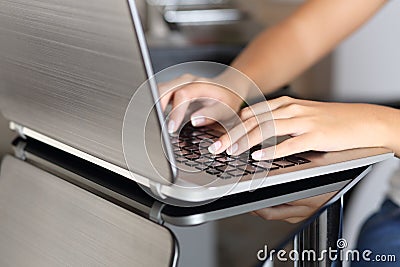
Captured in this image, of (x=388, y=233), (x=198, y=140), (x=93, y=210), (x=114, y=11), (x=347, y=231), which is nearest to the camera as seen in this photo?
(x=114, y=11)

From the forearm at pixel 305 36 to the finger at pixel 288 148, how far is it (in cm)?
46

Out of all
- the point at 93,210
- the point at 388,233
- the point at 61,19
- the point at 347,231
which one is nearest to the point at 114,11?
the point at 61,19

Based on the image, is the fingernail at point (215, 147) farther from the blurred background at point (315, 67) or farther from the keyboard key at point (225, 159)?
the blurred background at point (315, 67)

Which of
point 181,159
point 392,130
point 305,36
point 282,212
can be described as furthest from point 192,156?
point 305,36

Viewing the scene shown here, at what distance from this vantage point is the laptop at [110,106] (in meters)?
0.58

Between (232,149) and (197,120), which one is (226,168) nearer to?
(232,149)

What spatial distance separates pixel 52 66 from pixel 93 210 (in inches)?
5.6

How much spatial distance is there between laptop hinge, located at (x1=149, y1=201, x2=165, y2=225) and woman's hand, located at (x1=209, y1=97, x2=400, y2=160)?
0.09m

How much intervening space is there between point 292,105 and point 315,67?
1.84 m

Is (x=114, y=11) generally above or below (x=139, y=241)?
above

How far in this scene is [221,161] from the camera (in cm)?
69

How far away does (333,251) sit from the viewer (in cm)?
65

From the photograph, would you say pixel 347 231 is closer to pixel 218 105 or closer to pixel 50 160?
pixel 218 105

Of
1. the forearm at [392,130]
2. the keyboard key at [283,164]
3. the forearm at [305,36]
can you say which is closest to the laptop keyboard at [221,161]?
the keyboard key at [283,164]
